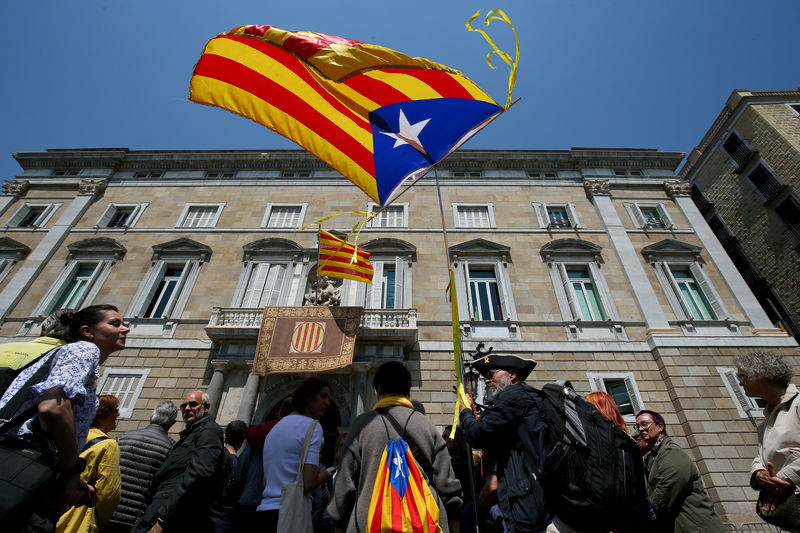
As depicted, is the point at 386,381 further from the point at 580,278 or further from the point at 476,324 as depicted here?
the point at 580,278

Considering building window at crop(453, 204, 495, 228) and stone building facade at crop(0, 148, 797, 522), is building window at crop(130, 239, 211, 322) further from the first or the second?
building window at crop(453, 204, 495, 228)

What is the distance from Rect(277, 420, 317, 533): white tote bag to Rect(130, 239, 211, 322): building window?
11.6 meters

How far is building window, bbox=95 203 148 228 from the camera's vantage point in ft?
49.5

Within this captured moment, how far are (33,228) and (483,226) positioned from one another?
18165 mm

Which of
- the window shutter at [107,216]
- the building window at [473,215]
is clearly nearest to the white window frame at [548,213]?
the building window at [473,215]

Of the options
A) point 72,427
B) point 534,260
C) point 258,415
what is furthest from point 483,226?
point 72,427

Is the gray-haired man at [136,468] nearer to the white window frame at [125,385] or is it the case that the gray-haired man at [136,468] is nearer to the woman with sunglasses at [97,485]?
the woman with sunglasses at [97,485]

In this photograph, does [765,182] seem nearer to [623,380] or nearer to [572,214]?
[572,214]

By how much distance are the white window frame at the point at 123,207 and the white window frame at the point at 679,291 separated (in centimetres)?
2064

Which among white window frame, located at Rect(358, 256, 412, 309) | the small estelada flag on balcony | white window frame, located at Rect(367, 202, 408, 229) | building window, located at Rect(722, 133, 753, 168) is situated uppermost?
building window, located at Rect(722, 133, 753, 168)

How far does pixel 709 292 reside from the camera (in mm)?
12867

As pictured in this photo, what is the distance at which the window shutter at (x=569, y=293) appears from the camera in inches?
484

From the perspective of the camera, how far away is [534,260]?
13719mm

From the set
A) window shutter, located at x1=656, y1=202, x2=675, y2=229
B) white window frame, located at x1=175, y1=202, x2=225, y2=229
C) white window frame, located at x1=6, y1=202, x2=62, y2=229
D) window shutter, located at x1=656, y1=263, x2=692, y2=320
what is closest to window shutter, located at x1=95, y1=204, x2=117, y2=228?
white window frame, located at x1=6, y1=202, x2=62, y2=229
